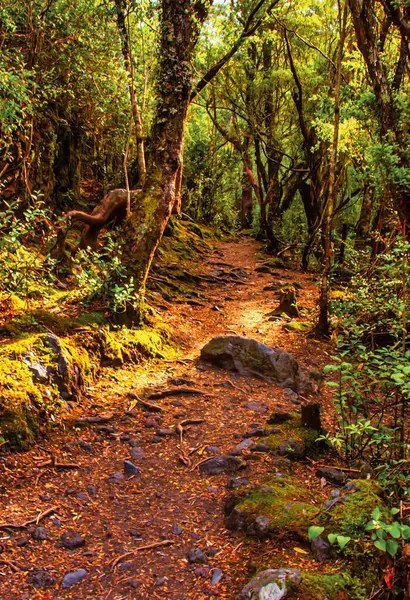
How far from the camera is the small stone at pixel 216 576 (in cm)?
308

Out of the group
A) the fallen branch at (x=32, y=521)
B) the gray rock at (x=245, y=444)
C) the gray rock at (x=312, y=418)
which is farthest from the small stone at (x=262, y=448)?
the fallen branch at (x=32, y=521)

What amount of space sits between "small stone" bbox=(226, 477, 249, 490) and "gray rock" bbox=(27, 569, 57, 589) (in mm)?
1741

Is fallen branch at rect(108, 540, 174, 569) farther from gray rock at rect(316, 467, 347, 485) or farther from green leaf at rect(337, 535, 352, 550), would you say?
green leaf at rect(337, 535, 352, 550)

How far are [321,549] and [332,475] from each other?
123cm

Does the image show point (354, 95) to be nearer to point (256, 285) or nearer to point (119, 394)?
point (256, 285)

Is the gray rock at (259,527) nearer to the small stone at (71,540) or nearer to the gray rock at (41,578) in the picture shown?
the small stone at (71,540)

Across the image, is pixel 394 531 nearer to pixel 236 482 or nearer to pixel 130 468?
pixel 236 482

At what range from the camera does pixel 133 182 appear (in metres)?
13.2

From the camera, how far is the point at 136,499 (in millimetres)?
4090

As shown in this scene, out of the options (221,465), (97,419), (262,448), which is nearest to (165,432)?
(97,419)

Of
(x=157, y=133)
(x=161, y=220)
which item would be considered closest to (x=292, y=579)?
(x=161, y=220)

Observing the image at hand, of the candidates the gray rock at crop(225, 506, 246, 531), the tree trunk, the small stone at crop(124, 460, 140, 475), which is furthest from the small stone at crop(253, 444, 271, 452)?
the tree trunk

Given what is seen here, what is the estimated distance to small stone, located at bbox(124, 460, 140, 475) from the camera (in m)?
4.48

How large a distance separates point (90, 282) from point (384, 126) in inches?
212
